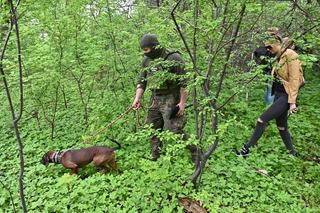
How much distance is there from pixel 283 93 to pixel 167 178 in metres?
2.29

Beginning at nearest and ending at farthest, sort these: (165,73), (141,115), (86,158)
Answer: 1. (165,73)
2. (86,158)
3. (141,115)

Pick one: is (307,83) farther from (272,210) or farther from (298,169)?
(272,210)

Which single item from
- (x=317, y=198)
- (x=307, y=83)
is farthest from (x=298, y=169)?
(x=307, y=83)

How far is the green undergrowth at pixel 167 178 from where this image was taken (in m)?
4.48

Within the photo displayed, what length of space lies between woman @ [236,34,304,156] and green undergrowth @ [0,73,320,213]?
296 millimetres

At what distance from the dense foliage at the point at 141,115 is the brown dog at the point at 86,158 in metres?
0.18

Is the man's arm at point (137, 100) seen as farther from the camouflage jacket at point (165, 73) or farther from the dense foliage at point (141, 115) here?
the dense foliage at point (141, 115)

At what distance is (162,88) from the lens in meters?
5.10

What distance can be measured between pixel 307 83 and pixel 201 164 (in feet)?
20.4

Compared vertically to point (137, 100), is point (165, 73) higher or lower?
higher

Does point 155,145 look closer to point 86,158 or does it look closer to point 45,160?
point 86,158

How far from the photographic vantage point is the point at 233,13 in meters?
4.03

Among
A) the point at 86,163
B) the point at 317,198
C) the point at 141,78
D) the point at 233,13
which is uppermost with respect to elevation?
the point at 233,13

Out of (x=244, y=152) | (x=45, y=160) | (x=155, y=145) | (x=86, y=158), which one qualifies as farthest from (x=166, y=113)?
(x=45, y=160)
